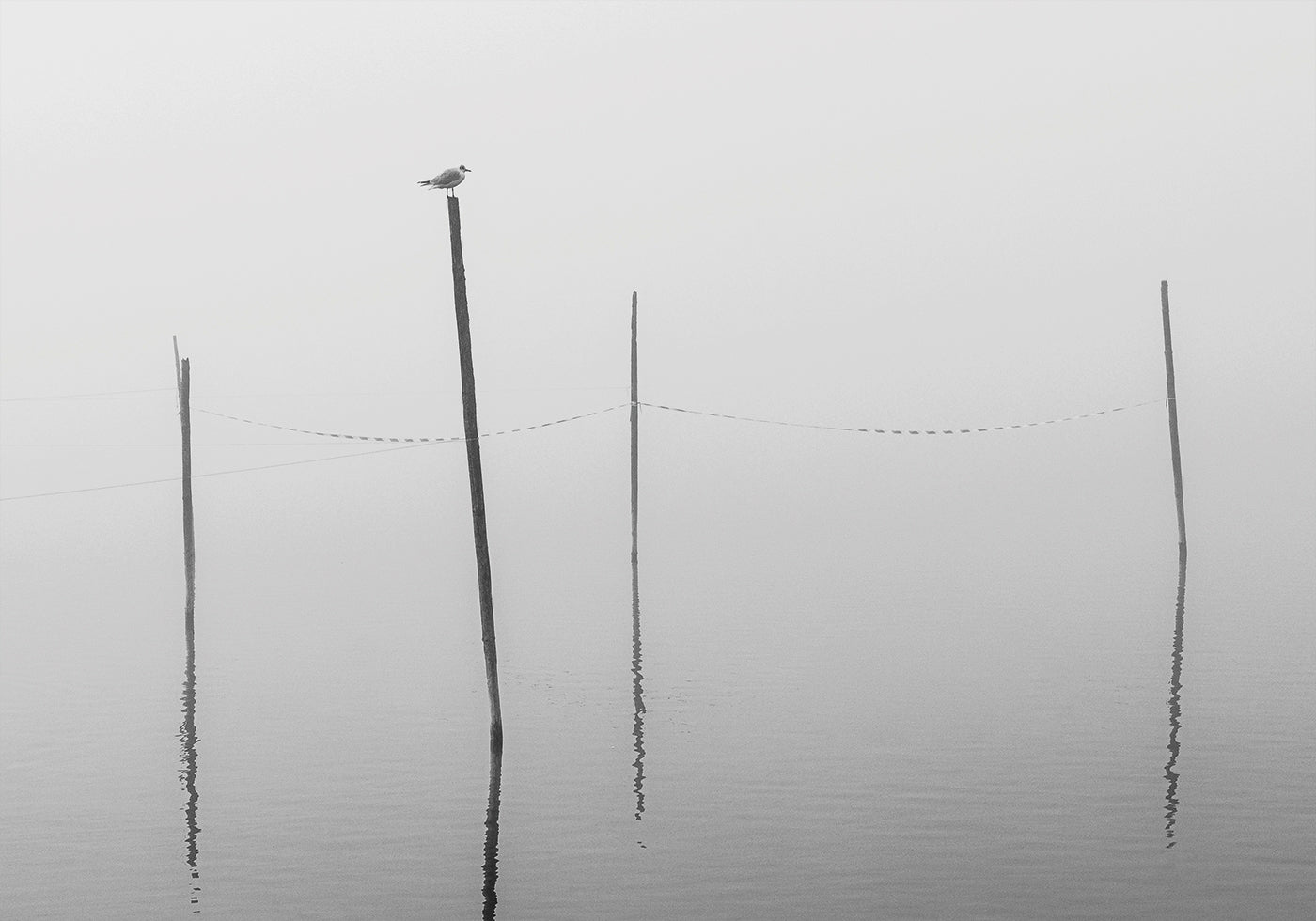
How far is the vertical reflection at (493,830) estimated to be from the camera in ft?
51.2

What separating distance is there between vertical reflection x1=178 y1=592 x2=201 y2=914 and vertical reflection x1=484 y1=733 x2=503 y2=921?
10.8 ft

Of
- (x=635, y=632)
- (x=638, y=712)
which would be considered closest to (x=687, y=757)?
(x=638, y=712)

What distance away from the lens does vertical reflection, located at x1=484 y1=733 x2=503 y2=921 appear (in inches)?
614

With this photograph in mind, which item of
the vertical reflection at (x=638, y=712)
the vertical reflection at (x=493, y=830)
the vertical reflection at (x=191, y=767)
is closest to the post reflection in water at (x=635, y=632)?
the vertical reflection at (x=638, y=712)

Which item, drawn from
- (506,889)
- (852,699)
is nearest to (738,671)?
(852,699)

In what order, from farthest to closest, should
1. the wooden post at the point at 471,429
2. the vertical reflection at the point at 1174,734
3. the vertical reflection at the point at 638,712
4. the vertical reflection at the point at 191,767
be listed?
the wooden post at the point at 471,429, the vertical reflection at the point at 638,712, the vertical reflection at the point at 1174,734, the vertical reflection at the point at 191,767

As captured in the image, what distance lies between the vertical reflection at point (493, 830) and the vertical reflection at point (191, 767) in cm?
329

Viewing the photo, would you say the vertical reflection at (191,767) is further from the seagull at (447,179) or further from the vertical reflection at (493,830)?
the seagull at (447,179)

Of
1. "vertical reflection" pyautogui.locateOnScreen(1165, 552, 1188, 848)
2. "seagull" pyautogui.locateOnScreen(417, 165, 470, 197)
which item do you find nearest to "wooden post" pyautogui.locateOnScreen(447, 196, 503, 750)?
"seagull" pyautogui.locateOnScreen(417, 165, 470, 197)

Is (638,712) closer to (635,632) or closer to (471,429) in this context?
(471,429)

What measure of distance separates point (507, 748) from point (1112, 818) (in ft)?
35.2

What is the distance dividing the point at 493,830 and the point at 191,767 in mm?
8034

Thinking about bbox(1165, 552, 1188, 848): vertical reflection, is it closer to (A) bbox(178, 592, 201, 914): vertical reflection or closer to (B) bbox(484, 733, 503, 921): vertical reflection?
(B) bbox(484, 733, 503, 921): vertical reflection

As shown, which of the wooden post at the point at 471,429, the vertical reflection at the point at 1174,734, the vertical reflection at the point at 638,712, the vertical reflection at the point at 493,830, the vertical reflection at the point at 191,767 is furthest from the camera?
the wooden post at the point at 471,429
